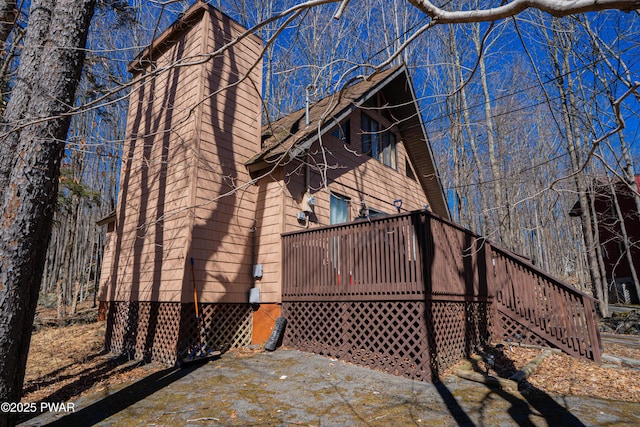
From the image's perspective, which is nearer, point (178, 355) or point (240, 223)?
point (178, 355)

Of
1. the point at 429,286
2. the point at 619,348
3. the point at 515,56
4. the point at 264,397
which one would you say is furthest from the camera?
the point at 515,56

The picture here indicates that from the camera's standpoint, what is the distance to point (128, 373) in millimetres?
6918

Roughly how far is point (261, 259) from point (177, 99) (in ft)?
14.2

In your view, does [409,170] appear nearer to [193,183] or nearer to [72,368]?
[193,183]

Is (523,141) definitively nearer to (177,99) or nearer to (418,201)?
(418,201)

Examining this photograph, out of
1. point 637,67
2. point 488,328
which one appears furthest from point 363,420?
point 637,67

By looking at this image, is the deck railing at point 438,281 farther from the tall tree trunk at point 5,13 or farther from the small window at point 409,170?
the tall tree trunk at point 5,13

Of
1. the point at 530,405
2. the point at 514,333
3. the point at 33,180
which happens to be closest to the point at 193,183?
the point at 33,180

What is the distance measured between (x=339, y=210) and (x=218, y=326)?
4.25 m

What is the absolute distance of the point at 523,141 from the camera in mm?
23266

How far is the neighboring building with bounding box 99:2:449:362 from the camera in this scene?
7602 mm

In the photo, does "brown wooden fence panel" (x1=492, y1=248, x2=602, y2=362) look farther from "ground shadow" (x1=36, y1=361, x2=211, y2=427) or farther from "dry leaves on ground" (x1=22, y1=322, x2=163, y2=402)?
"dry leaves on ground" (x1=22, y1=322, x2=163, y2=402)

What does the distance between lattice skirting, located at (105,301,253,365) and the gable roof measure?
333 cm

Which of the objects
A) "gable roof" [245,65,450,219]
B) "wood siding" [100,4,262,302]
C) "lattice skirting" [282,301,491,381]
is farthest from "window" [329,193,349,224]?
"lattice skirting" [282,301,491,381]
